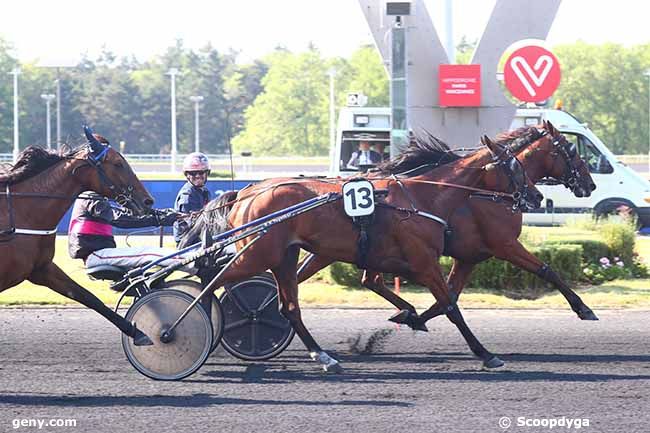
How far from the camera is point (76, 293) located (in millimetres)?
6684

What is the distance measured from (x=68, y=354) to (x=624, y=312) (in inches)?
201

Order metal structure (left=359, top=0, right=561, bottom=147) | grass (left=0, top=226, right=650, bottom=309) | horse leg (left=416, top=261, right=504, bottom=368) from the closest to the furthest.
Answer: horse leg (left=416, top=261, right=504, bottom=368), grass (left=0, top=226, right=650, bottom=309), metal structure (left=359, top=0, right=561, bottom=147)

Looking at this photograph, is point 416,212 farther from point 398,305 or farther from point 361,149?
point 361,149

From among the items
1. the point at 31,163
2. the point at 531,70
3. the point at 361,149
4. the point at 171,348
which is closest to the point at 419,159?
the point at 171,348

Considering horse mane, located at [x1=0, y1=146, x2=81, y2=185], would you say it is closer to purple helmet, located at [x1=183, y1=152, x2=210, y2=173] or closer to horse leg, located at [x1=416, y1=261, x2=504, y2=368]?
purple helmet, located at [x1=183, y1=152, x2=210, y2=173]

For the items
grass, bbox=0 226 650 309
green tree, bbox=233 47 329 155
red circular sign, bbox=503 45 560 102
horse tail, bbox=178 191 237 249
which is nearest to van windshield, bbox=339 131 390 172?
red circular sign, bbox=503 45 560 102

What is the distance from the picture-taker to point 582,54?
57.0m

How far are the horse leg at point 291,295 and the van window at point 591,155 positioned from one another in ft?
33.9

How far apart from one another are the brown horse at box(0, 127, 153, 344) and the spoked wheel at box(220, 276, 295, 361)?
97 centimetres

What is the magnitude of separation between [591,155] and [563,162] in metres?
9.45

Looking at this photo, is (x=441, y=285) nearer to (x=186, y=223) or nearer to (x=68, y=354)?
(x=186, y=223)

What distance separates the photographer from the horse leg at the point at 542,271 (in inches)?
302

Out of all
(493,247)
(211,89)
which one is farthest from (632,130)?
(493,247)

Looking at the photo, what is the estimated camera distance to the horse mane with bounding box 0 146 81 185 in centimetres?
A: 664
